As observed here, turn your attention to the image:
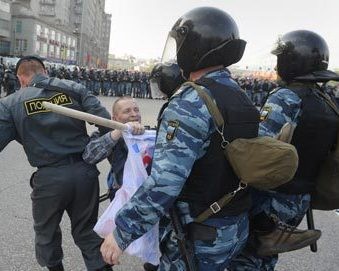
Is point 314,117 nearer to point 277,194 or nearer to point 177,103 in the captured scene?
point 277,194

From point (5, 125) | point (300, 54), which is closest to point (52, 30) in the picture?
point (5, 125)

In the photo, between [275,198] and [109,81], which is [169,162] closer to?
[275,198]

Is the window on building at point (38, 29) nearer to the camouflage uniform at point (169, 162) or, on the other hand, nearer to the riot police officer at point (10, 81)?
the riot police officer at point (10, 81)

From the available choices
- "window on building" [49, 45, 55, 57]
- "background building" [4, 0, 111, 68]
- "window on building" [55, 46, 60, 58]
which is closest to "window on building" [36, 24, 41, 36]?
"background building" [4, 0, 111, 68]

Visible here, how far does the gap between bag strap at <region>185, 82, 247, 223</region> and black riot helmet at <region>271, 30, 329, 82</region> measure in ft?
3.65

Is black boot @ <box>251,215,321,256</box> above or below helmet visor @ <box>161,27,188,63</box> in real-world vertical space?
below

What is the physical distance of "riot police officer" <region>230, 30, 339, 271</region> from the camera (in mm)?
2666

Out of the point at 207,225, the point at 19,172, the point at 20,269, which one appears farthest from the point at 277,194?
the point at 19,172

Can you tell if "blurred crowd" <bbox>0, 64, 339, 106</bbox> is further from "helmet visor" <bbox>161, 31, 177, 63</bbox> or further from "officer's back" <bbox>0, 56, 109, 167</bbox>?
"helmet visor" <bbox>161, 31, 177, 63</bbox>

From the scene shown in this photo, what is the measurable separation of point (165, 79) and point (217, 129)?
1205 millimetres

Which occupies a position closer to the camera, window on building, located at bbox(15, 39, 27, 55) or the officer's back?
the officer's back

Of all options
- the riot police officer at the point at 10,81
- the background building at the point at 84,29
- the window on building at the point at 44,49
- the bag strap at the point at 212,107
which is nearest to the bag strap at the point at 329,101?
the bag strap at the point at 212,107

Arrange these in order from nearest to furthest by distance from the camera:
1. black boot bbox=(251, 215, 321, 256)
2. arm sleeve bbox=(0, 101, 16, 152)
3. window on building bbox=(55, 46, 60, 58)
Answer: black boot bbox=(251, 215, 321, 256) → arm sleeve bbox=(0, 101, 16, 152) → window on building bbox=(55, 46, 60, 58)

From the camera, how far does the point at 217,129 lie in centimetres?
200
